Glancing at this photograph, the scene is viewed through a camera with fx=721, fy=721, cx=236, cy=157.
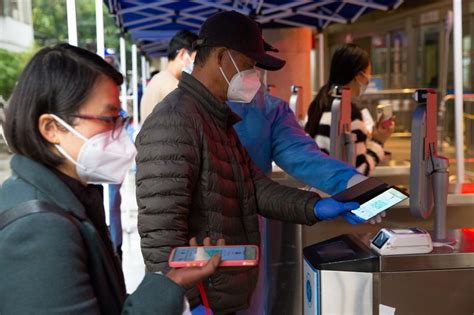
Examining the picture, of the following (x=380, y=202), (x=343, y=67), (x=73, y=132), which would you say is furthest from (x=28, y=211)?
(x=343, y=67)

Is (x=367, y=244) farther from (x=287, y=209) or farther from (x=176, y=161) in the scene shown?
(x=176, y=161)

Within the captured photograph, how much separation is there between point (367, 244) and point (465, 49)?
11432 mm

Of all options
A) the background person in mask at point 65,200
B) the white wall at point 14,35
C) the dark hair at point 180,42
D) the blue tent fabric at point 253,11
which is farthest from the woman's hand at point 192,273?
the blue tent fabric at point 253,11

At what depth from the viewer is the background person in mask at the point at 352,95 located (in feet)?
13.2

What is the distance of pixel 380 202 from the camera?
84.7 inches

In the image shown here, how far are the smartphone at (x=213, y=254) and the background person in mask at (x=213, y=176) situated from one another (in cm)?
54

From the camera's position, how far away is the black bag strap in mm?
1227

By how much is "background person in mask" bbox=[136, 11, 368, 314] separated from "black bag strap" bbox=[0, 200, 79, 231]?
2.62 feet

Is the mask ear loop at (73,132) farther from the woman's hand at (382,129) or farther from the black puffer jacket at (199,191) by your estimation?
the woman's hand at (382,129)

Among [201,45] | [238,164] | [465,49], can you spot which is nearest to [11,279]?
[238,164]

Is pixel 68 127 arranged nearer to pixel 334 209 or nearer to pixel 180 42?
pixel 334 209

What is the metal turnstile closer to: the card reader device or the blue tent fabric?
the card reader device

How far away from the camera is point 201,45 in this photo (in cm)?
234

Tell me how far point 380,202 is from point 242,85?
61 cm
